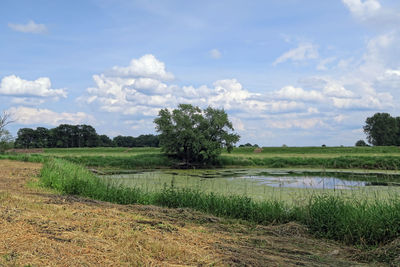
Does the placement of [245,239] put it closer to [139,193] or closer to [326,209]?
[326,209]

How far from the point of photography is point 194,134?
36031 mm

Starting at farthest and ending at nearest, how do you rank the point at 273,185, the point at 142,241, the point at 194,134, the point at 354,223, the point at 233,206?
1. the point at 194,134
2. the point at 273,185
3. the point at 233,206
4. the point at 354,223
5. the point at 142,241

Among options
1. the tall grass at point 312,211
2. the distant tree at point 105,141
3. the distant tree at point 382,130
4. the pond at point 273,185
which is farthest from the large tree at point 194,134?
the distant tree at point 105,141

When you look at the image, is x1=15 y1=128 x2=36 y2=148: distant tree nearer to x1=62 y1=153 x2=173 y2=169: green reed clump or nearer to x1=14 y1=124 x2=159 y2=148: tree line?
x1=14 y1=124 x2=159 y2=148: tree line

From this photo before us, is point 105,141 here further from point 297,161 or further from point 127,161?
point 297,161

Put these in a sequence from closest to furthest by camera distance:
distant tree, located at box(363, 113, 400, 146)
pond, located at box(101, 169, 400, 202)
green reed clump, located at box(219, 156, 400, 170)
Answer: pond, located at box(101, 169, 400, 202), green reed clump, located at box(219, 156, 400, 170), distant tree, located at box(363, 113, 400, 146)

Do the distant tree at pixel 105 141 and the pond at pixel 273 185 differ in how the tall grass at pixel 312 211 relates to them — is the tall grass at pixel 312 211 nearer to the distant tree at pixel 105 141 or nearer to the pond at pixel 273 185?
the pond at pixel 273 185

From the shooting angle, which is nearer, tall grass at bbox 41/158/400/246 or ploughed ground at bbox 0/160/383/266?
ploughed ground at bbox 0/160/383/266

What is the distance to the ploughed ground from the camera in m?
4.31

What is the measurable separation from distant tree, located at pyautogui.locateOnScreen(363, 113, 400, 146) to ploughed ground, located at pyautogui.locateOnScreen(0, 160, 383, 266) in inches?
2972

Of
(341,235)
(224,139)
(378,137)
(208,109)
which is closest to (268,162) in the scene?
(224,139)

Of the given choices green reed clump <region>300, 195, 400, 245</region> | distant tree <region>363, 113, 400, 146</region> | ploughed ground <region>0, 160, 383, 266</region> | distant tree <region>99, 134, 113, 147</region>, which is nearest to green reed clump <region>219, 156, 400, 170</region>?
green reed clump <region>300, 195, 400, 245</region>

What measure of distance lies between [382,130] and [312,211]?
7626 centimetres

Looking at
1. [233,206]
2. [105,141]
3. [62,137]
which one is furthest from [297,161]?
[105,141]
